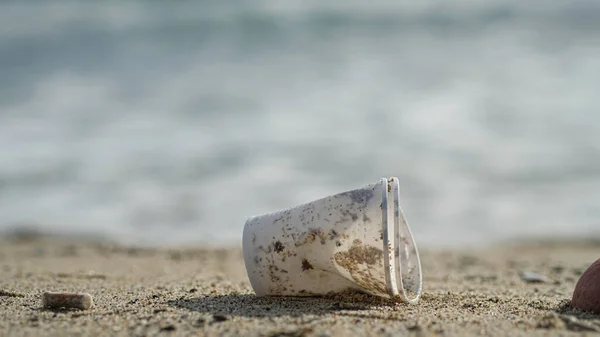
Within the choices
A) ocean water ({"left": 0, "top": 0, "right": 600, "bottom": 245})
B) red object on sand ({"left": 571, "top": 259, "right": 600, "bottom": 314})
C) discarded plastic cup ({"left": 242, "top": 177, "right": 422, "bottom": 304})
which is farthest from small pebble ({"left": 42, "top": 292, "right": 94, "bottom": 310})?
ocean water ({"left": 0, "top": 0, "right": 600, "bottom": 245})

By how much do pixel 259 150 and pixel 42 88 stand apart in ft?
19.2

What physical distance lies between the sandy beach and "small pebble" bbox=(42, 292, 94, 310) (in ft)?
0.17

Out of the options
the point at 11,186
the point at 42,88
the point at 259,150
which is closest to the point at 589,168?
the point at 259,150

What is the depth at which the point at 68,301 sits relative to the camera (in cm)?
318

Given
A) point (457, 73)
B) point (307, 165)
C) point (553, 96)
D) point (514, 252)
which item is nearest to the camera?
point (514, 252)

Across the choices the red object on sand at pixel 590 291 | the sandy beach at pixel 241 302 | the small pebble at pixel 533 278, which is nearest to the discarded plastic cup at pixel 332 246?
the sandy beach at pixel 241 302

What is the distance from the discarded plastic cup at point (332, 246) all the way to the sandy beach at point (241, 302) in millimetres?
88

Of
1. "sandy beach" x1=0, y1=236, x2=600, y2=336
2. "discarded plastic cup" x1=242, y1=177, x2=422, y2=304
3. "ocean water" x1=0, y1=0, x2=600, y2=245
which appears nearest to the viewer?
"sandy beach" x1=0, y1=236, x2=600, y2=336

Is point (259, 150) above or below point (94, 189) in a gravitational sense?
above

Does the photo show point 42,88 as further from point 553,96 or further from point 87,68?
point 553,96

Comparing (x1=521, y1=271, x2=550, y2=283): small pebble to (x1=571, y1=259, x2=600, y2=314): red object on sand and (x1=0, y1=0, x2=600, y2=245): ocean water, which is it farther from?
(x1=0, y1=0, x2=600, y2=245): ocean water

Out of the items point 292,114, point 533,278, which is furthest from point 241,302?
point 292,114

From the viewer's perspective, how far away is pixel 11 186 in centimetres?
862

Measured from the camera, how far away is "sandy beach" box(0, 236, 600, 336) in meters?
2.84
